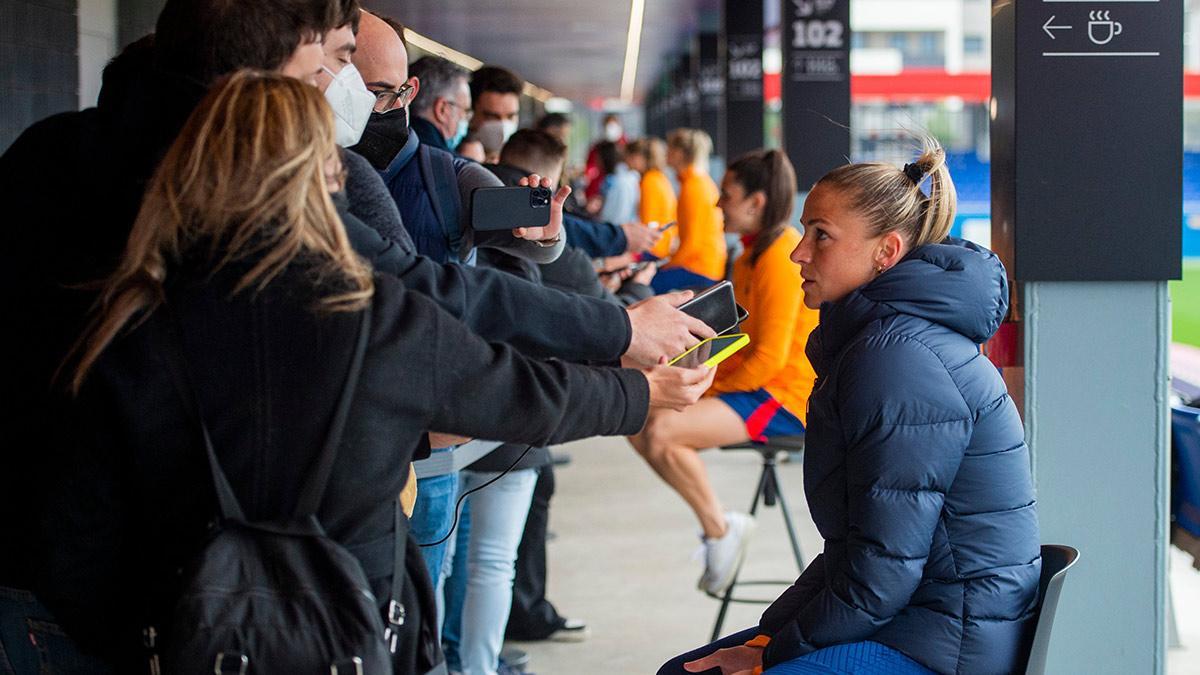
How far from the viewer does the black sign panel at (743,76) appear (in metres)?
11.3

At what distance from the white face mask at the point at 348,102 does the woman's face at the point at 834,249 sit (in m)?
0.81

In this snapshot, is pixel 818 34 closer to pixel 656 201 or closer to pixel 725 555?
pixel 656 201

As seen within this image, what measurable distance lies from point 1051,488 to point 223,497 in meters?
2.10

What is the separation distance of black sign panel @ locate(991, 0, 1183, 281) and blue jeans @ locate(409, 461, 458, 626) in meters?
1.35

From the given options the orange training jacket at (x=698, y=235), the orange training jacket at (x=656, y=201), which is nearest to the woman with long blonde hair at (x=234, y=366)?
the orange training jacket at (x=698, y=235)

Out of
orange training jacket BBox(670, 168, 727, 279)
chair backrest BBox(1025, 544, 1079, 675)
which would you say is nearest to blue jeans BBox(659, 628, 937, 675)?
chair backrest BBox(1025, 544, 1079, 675)

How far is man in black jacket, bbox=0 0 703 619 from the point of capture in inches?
62.9

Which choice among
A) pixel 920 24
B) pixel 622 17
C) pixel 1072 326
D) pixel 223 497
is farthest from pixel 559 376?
pixel 920 24

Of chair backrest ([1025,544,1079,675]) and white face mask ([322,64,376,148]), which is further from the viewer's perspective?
chair backrest ([1025,544,1079,675])

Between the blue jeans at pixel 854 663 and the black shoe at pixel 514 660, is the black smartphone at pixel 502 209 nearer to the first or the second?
the blue jeans at pixel 854 663

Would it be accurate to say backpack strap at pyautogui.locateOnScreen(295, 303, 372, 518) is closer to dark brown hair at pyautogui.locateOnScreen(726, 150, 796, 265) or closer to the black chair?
the black chair

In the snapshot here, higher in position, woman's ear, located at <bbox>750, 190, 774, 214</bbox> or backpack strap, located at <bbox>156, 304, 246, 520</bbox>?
woman's ear, located at <bbox>750, 190, 774, 214</bbox>

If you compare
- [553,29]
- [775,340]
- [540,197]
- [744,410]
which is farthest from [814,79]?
[553,29]

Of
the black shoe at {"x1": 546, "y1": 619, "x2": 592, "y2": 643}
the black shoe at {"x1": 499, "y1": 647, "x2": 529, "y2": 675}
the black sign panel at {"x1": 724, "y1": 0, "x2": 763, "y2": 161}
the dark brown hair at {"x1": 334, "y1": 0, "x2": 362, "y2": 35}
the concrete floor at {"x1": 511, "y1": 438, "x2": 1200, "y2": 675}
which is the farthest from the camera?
the black sign panel at {"x1": 724, "y1": 0, "x2": 763, "y2": 161}
